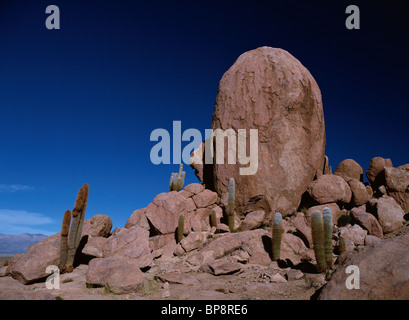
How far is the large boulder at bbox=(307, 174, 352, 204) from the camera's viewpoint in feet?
48.3

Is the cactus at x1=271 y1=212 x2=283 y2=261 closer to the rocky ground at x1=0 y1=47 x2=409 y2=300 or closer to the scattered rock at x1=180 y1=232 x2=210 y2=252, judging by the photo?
the rocky ground at x1=0 y1=47 x2=409 y2=300

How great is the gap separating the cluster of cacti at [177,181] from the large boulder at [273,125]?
80.6 inches

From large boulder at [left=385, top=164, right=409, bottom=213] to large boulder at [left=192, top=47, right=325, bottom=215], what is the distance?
12.5ft

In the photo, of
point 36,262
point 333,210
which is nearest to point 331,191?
point 333,210

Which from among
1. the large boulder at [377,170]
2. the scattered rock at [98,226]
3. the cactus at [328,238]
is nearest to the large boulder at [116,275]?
the scattered rock at [98,226]

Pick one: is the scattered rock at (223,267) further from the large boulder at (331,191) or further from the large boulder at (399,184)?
the large boulder at (399,184)

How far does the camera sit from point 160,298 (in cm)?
674

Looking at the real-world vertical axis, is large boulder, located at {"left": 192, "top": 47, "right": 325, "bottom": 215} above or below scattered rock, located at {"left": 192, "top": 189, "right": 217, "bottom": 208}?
above

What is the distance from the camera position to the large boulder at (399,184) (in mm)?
14716

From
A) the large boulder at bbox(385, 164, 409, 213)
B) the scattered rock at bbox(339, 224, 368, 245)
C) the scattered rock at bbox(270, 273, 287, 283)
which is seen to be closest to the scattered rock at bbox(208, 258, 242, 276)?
the scattered rock at bbox(270, 273, 287, 283)

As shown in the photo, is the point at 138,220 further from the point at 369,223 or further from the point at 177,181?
the point at 369,223

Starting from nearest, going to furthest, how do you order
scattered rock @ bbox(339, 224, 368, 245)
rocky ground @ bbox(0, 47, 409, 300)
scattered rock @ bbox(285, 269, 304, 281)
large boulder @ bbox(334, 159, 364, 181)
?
rocky ground @ bbox(0, 47, 409, 300) < scattered rock @ bbox(285, 269, 304, 281) < scattered rock @ bbox(339, 224, 368, 245) < large boulder @ bbox(334, 159, 364, 181)
